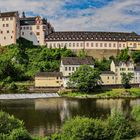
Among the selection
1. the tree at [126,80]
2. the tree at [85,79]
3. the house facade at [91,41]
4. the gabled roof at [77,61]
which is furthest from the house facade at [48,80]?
the house facade at [91,41]

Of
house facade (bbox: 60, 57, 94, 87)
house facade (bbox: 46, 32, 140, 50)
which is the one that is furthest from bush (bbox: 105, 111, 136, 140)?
house facade (bbox: 46, 32, 140, 50)

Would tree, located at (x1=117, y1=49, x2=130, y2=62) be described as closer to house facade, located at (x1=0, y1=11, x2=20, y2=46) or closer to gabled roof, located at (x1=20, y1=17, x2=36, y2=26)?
gabled roof, located at (x1=20, y1=17, x2=36, y2=26)

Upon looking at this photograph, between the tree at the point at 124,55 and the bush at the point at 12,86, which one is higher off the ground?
the tree at the point at 124,55

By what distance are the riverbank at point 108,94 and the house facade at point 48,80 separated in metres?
6.26

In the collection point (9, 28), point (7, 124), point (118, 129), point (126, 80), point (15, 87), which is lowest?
point (118, 129)

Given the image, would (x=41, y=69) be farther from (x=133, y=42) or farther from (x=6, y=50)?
(x=133, y=42)

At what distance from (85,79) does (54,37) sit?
28.4 meters

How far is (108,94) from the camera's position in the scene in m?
66.6

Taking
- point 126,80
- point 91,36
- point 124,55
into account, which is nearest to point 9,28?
point 91,36

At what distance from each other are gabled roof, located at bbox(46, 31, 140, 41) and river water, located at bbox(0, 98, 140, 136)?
33.8 meters

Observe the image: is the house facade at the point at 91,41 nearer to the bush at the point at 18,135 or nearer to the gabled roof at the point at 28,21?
the gabled roof at the point at 28,21

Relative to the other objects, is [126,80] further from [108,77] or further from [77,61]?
[77,61]

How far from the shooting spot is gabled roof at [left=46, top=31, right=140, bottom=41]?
3669 inches

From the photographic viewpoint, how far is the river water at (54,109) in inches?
1584
